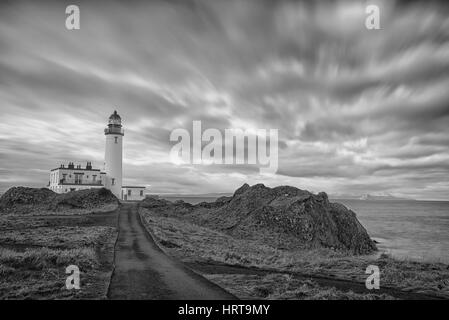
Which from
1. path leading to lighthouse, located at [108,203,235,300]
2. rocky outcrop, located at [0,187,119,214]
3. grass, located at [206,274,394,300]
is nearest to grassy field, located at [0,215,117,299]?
path leading to lighthouse, located at [108,203,235,300]

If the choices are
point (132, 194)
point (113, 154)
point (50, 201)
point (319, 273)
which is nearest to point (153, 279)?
point (319, 273)

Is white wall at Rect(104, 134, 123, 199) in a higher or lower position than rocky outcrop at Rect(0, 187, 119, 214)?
higher

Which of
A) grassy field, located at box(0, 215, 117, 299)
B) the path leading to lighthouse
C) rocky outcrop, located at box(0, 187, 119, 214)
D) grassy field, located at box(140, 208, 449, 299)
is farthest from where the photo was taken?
rocky outcrop, located at box(0, 187, 119, 214)

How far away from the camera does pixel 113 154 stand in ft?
216

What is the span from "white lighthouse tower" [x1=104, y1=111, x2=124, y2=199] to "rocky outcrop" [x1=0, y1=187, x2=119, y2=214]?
7.10m

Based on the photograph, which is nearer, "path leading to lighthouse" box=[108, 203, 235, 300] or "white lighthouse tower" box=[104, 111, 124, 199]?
"path leading to lighthouse" box=[108, 203, 235, 300]

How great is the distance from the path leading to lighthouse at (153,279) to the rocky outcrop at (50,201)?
109ft

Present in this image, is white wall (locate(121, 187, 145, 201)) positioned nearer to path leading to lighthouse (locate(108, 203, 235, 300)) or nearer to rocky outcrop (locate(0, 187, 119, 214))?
rocky outcrop (locate(0, 187, 119, 214))

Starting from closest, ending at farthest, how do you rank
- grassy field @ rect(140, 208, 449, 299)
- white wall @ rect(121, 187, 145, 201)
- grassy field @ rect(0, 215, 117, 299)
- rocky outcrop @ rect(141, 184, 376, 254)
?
grassy field @ rect(0, 215, 117, 299), grassy field @ rect(140, 208, 449, 299), rocky outcrop @ rect(141, 184, 376, 254), white wall @ rect(121, 187, 145, 201)

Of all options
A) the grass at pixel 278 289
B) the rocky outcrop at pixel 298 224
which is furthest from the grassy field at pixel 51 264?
the rocky outcrop at pixel 298 224

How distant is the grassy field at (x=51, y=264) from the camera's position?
39.0 ft

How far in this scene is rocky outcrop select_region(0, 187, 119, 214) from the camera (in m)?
51.2
